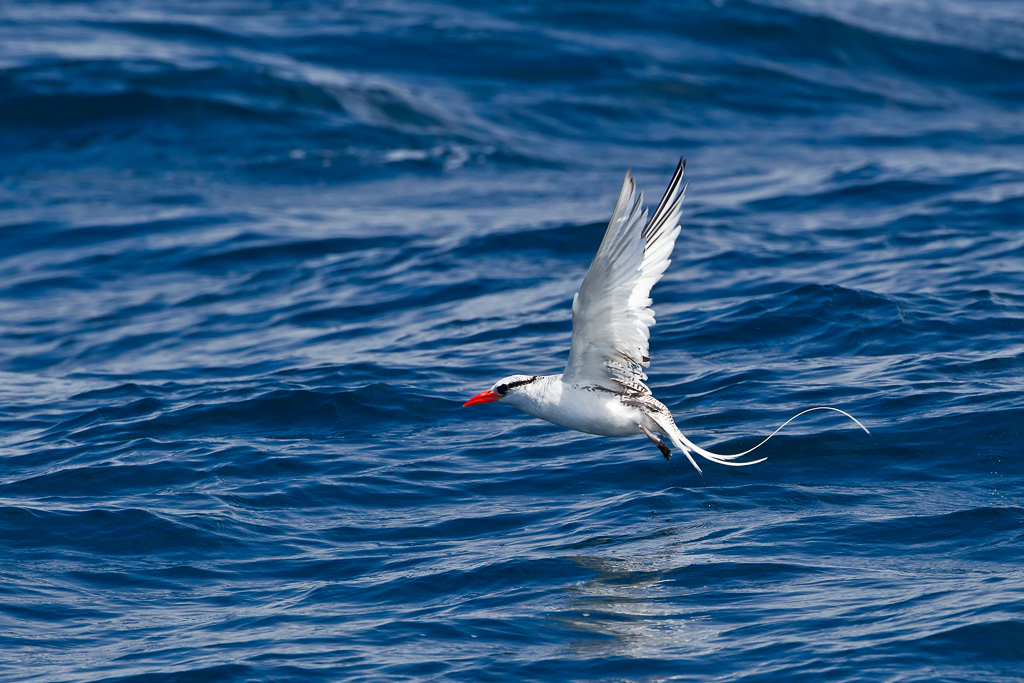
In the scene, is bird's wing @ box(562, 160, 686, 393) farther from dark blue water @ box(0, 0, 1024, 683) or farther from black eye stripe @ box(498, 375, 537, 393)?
dark blue water @ box(0, 0, 1024, 683)

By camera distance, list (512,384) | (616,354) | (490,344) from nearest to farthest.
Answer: (616,354) < (512,384) < (490,344)

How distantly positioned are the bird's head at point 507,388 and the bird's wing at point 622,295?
0.97 ft

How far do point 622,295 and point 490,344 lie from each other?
18.6 ft

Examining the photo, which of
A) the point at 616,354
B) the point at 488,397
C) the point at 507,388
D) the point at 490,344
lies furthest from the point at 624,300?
the point at 490,344

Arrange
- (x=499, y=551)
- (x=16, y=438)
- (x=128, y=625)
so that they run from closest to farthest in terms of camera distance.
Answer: (x=128, y=625)
(x=499, y=551)
(x=16, y=438)

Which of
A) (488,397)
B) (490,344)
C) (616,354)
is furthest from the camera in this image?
(490,344)

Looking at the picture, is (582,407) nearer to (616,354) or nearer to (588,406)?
(588,406)

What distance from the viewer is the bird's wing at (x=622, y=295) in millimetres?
8055

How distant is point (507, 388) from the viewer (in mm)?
9250

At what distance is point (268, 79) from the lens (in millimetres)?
24672

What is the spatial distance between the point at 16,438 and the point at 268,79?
14.2 meters

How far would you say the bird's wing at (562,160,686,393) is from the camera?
26.4ft

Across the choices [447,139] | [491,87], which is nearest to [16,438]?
[447,139]

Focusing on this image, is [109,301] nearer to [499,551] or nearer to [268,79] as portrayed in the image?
[268,79]
